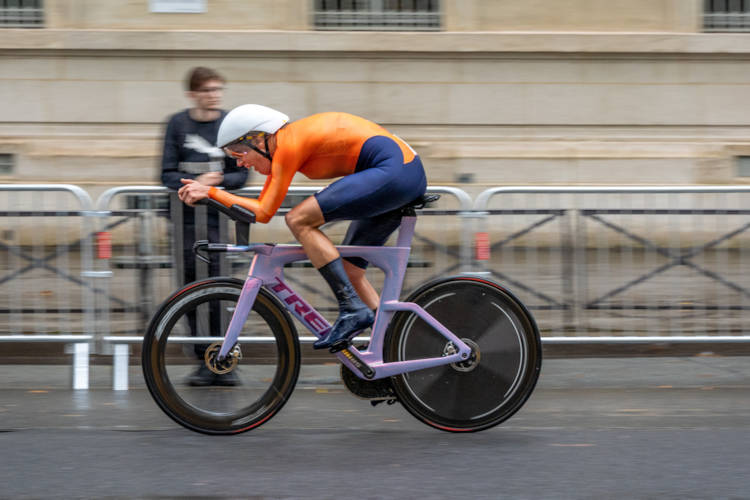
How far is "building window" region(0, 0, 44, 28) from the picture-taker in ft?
42.8

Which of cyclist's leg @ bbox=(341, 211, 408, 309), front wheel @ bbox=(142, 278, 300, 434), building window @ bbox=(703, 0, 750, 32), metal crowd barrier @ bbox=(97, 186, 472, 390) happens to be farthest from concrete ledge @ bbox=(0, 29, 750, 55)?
front wheel @ bbox=(142, 278, 300, 434)

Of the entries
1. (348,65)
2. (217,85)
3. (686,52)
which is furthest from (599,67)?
(217,85)

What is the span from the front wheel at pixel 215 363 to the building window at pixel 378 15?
858 cm

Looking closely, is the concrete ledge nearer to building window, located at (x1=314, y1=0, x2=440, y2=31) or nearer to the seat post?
building window, located at (x1=314, y1=0, x2=440, y2=31)

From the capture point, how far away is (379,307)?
205 inches

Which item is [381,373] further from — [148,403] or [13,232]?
[13,232]

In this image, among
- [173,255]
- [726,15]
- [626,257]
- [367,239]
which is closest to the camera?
[367,239]

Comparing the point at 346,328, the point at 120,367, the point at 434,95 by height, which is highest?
the point at 434,95

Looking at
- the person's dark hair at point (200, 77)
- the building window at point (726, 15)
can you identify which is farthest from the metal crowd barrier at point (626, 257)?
the building window at point (726, 15)

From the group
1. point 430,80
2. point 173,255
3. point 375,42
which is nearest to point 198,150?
point 173,255

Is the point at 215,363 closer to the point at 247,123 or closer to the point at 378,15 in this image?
the point at 247,123

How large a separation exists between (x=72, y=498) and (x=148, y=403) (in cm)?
186

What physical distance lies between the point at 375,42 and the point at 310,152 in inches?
327

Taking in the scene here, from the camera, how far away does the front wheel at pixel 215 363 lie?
5.09m
